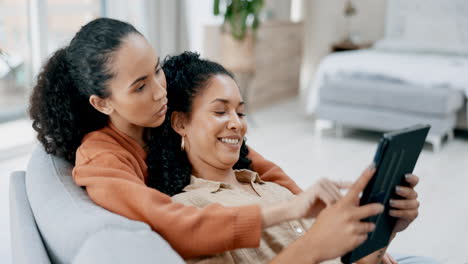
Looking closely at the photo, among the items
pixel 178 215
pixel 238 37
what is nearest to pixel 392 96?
pixel 238 37

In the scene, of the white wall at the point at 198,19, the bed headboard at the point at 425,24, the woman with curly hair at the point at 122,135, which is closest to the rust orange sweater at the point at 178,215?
the woman with curly hair at the point at 122,135

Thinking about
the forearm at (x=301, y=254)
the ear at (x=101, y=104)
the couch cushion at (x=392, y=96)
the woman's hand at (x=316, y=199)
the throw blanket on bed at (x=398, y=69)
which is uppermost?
the ear at (x=101, y=104)

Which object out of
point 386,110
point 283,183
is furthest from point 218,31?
point 283,183

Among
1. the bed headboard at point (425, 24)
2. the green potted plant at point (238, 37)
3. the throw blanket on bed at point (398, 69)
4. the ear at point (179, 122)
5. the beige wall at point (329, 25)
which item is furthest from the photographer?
the beige wall at point (329, 25)

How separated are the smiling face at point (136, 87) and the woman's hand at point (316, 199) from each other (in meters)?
0.37

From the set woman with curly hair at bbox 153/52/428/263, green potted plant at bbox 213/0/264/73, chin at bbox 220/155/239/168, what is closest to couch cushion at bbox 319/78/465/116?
green potted plant at bbox 213/0/264/73

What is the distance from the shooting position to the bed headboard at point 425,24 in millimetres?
5762

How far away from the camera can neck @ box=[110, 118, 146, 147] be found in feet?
4.05

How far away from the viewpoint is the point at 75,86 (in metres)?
1.21

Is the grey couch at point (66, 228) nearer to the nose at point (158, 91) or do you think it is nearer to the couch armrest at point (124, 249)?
the couch armrest at point (124, 249)

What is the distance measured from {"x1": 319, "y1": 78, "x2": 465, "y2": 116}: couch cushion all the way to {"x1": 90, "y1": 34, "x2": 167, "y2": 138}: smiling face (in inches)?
141

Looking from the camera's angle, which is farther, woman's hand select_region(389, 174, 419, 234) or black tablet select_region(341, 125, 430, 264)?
woman's hand select_region(389, 174, 419, 234)

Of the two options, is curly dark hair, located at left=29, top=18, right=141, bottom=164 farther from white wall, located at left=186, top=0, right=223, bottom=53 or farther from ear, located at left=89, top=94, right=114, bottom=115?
white wall, located at left=186, top=0, right=223, bottom=53

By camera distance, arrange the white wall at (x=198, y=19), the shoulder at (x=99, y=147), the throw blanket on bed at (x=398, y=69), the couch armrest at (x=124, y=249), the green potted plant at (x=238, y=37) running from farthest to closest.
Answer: the white wall at (x=198, y=19), the green potted plant at (x=238, y=37), the throw blanket on bed at (x=398, y=69), the shoulder at (x=99, y=147), the couch armrest at (x=124, y=249)
